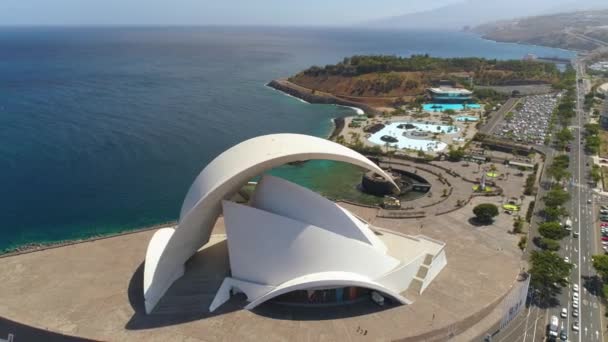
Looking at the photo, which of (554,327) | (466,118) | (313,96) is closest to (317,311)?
(554,327)

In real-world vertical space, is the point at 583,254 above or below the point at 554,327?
below

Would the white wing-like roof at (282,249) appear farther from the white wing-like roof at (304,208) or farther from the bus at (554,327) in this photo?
the bus at (554,327)

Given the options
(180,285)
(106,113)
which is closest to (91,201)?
(180,285)

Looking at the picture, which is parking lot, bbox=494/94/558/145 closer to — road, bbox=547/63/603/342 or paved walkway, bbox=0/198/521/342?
road, bbox=547/63/603/342

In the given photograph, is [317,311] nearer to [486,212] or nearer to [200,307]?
[200,307]

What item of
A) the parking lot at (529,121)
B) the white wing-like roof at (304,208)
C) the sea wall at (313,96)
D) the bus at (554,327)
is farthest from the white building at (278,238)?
the sea wall at (313,96)

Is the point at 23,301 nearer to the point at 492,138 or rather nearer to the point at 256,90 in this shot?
the point at 492,138
